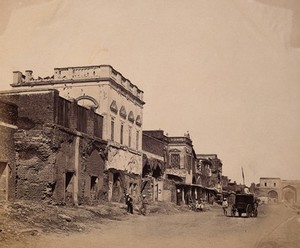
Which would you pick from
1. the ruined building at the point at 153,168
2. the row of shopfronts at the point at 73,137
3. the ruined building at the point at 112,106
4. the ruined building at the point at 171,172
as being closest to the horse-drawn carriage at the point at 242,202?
the ruined building at the point at 171,172

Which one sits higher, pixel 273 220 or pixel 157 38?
pixel 157 38

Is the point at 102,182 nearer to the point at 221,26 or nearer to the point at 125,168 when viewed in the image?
the point at 125,168

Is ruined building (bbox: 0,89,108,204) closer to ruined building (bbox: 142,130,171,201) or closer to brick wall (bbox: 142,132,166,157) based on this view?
ruined building (bbox: 142,130,171,201)

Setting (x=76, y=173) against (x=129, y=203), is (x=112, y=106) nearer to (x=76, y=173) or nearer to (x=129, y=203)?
(x=76, y=173)

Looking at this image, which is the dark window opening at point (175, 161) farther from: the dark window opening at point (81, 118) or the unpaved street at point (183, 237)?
the unpaved street at point (183, 237)

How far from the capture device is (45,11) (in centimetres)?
730

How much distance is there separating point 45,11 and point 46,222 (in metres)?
2.99

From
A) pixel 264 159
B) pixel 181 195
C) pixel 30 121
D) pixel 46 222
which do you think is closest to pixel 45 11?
pixel 30 121

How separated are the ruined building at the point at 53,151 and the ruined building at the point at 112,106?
0.12 m

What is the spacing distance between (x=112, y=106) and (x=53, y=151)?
6.19ft

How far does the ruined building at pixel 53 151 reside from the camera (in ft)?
28.5

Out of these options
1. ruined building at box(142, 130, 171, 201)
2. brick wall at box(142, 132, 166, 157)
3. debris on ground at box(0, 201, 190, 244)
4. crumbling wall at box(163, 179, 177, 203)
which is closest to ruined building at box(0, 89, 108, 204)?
debris on ground at box(0, 201, 190, 244)

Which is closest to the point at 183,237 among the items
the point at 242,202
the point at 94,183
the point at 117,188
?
the point at 94,183

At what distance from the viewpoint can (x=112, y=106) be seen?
34.3ft
